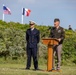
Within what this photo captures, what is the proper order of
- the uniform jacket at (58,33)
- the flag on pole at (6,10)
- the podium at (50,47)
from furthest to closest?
the flag on pole at (6,10)
the uniform jacket at (58,33)
the podium at (50,47)

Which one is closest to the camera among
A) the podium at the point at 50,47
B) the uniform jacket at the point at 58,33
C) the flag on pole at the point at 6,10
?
the podium at the point at 50,47

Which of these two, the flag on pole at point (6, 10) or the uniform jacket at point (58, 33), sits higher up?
the flag on pole at point (6, 10)

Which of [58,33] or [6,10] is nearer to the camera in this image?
[58,33]

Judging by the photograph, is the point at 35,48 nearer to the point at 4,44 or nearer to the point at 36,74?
the point at 36,74

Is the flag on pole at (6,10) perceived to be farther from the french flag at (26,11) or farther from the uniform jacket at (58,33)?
the uniform jacket at (58,33)

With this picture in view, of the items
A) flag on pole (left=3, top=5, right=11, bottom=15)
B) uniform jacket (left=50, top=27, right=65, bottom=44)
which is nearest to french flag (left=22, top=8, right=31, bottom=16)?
flag on pole (left=3, top=5, right=11, bottom=15)

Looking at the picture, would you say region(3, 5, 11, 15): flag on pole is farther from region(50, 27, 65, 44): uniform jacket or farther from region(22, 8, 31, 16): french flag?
region(50, 27, 65, 44): uniform jacket

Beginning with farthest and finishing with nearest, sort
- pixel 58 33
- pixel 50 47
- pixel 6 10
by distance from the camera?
pixel 6 10
pixel 58 33
pixel 50 47

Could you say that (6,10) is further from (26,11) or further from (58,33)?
(58,33)

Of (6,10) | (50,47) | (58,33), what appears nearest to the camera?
(50,47)

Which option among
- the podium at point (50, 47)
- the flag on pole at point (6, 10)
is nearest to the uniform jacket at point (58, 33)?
the podium at point (50, 47)

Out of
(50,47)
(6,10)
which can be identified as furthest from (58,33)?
(6,10)

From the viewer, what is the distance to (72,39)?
29.1 metres

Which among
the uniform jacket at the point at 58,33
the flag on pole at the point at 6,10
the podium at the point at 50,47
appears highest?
the flag on pole at the point at 6,10
